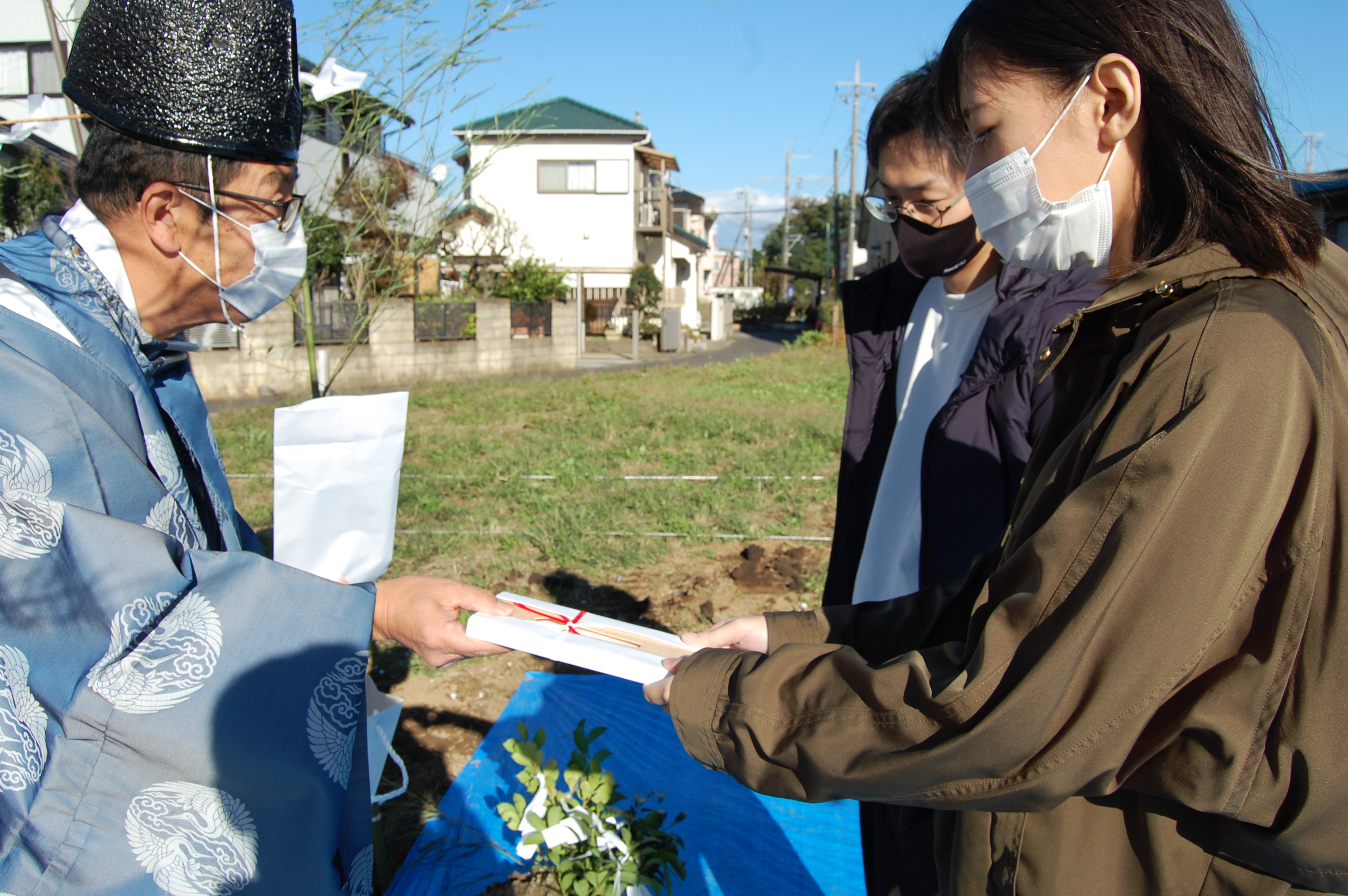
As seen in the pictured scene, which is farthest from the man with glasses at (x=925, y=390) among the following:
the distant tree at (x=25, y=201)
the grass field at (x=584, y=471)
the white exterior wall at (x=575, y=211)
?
the white exterior wall at (x=575, y=211)

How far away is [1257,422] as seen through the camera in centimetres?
79

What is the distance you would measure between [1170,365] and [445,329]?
14.9m

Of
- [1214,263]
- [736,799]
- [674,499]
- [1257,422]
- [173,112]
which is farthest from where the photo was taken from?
[674,499]

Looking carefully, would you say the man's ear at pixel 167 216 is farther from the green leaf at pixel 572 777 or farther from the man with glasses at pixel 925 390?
the man with glasses at pixel 925 390

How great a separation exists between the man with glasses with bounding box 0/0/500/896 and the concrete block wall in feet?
20.9

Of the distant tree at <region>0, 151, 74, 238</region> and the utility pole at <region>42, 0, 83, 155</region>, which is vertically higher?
the distant tree at <region>0, 151, 74, 238</region>

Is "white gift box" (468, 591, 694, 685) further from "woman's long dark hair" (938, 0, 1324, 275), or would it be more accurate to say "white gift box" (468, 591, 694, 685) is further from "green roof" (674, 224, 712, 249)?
"green roof" (674, 224, 712, 249)

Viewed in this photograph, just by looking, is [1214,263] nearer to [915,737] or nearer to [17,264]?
[915,737]

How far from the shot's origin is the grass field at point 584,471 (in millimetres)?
5102

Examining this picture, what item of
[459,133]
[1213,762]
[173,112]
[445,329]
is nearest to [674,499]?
[459,133]

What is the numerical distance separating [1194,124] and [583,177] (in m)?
28.2

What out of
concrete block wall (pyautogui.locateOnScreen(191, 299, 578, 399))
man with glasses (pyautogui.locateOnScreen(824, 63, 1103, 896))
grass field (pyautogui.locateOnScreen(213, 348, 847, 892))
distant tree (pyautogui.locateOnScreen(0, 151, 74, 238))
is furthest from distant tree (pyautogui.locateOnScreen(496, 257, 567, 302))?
man with glasses (pyautogui.locateOnScreen(824, 63, 1103, 896))

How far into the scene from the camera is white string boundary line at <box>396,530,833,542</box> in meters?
5.23

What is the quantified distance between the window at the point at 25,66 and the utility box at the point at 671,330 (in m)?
15.0
